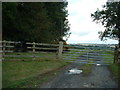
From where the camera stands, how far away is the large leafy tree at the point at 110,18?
34.4 meters

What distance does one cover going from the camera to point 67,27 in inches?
2055

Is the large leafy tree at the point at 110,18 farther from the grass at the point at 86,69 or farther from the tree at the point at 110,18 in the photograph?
the grass at the point at 86,69

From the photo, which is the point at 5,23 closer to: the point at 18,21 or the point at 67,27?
the point at 18,21

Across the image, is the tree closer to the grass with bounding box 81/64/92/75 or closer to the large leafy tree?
the large leafy tree

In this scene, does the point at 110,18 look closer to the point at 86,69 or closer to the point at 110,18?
the point at 110,18

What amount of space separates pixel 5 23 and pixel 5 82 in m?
14.3

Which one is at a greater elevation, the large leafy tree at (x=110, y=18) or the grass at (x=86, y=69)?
the large leafy tree at (x=110, y=18)

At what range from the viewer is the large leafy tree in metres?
34.4

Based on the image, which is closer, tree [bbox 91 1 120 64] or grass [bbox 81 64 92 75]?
grass [bbox 81 64 92 75]

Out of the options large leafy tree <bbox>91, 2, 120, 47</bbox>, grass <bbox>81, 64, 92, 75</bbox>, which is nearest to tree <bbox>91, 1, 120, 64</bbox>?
large leafy tree <bbox>91, 2, 120, 47</bbox>

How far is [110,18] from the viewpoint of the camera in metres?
36.4

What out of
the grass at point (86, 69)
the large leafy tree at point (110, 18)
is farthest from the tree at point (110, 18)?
the grass at point (86, 69)

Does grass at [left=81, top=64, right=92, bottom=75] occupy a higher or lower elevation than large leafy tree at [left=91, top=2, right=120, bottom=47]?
lower

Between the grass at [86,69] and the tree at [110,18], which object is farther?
the tree at [110,18]
